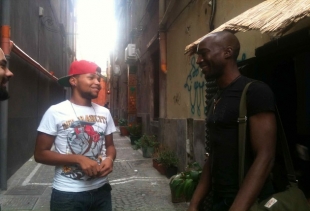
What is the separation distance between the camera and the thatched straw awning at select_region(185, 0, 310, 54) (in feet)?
7.78

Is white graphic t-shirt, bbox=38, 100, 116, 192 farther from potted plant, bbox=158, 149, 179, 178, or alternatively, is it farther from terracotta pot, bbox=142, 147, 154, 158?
terracotta pot, bbox=142, 147, 154, 158

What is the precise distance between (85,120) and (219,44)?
3.61 feet

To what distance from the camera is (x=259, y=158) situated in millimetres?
1822

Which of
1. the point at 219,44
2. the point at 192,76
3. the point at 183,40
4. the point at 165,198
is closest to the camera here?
the point at 219,44

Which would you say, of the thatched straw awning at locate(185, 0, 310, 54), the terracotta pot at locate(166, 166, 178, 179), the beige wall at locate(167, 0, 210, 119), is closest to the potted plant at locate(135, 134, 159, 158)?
the beige wall at locate(167, 0, 210, 119)

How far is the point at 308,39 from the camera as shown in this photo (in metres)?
2.74

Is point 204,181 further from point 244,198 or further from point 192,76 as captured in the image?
point 192,76

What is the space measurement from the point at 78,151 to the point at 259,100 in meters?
1.32

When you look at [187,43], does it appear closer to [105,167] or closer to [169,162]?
[169,162]

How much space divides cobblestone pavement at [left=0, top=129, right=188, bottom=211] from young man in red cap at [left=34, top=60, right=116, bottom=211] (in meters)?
2.92

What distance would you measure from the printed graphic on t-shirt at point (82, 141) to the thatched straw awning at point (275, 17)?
986 mm

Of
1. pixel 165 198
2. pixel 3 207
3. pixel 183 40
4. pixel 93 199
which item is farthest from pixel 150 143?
pixel 93 199

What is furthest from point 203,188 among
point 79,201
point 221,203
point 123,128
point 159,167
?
point 123,128

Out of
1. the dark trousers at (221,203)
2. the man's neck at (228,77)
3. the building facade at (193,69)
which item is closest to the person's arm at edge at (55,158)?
the dark trousers at (221,203)
